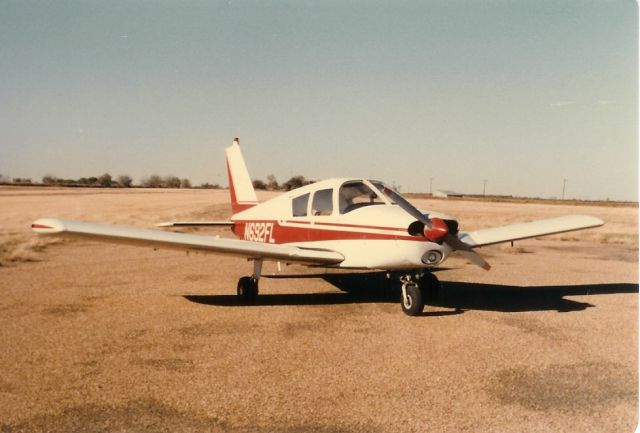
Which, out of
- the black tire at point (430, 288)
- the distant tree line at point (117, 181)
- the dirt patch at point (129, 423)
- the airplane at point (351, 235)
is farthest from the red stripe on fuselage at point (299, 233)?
the distant tree line at point (117, 181)

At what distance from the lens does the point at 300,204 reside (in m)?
9.98

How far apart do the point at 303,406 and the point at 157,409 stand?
1413mm

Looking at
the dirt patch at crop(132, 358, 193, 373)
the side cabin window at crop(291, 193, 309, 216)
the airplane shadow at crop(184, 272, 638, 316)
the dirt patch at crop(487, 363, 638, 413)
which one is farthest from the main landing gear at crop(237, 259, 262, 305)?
the dirt patch at crop(487, 363, 638, 413)

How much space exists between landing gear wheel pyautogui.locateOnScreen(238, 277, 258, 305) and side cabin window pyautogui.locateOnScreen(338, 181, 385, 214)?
2.39 m

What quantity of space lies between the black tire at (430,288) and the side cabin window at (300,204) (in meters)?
2.80

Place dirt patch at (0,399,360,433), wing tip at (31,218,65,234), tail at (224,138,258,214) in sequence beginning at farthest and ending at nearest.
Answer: tail at (224,138,258,214), wing tip at (31,218,65,234), dirt patch at (0,399,360,433)

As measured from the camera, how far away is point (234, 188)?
1468 cm

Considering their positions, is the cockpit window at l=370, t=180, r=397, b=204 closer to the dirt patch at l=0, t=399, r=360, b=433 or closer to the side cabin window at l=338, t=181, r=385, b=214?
the side cabin window at l=338, t=181, r=385, b=214

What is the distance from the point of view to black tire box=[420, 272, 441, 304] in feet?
31.1

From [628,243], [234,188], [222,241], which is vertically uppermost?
[234,188]

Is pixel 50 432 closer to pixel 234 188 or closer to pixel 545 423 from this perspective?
pixel 545 423

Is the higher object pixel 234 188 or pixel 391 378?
pixel 234 188

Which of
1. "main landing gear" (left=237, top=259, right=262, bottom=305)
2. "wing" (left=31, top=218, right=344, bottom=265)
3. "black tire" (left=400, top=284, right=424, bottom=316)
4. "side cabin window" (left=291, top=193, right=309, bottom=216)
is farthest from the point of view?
"side cabin window" (left=291, top=193, right=309, bottom=216)

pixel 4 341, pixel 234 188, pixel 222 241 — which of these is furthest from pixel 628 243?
pixel 4 341
